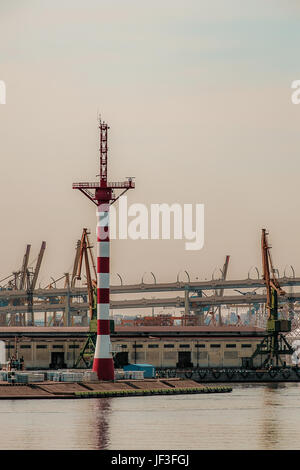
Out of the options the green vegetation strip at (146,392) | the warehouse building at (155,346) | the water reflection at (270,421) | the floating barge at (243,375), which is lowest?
the water reflection at (270,421)

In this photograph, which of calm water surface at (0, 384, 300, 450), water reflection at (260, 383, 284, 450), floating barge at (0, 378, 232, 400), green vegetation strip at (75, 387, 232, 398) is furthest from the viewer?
green vegetation strip at (75, 387, 232, 398)

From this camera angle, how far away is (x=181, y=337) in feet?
580

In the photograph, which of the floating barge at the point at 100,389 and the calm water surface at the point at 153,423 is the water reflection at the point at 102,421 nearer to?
the calm water surface at the point at 153,423

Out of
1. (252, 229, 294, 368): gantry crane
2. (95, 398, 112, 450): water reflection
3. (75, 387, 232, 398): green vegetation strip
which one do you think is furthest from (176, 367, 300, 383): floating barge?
(95, 398, 112, 450): water reflection

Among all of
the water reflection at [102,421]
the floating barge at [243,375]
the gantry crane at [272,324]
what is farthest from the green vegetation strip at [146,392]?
Result: the gantry crane at [272,324]

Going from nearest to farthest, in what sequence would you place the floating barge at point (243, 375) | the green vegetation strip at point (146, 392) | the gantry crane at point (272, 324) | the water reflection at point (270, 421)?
1. the water reflection at point (270, 421)
2. the green vegetation strip at point (146, 392)
3. the floating barge at point (243, 375)
4. the gantry crane at point (272, 324)

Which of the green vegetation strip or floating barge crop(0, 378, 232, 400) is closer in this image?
floating barge crop(0, 378, 232, 400)

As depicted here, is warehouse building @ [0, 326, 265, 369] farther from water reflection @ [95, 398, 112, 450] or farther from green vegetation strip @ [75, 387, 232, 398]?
water reflection @ [95, 398, 112, 450]

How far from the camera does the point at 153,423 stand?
89000mm

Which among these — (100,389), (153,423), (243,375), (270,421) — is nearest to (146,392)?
(100,389)

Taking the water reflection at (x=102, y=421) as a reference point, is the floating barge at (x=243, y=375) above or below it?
above

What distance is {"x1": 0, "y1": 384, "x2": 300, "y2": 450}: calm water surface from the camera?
255ft

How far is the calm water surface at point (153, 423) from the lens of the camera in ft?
255
